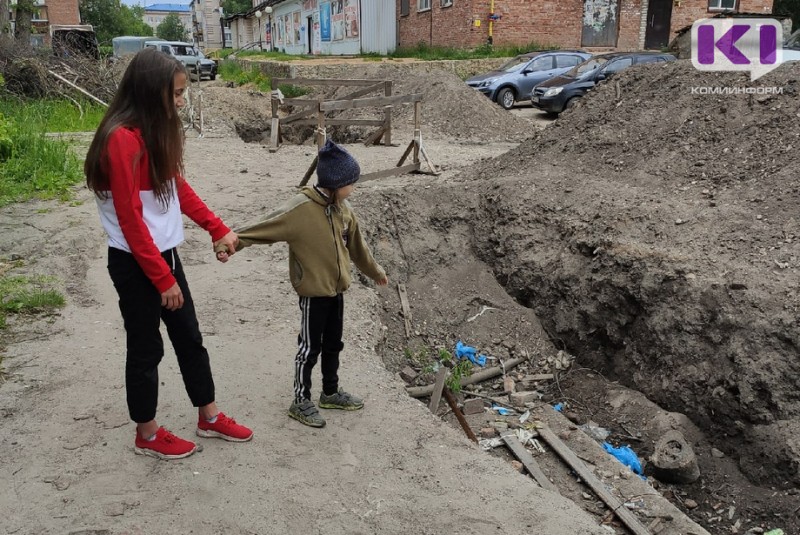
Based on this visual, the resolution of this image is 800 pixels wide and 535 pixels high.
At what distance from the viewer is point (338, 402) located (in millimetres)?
3910

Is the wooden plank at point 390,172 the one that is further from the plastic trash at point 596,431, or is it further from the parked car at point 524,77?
the parked car at point 524,77

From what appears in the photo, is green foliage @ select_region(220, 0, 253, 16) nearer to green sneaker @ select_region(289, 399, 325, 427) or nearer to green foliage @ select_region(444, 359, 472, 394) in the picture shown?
green foliage @ select_region(444, 359, 472, 394)

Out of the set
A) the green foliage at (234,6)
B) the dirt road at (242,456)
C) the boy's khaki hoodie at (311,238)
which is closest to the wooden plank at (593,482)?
the dirt road at (242,456)

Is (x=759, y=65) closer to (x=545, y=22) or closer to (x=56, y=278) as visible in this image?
(x=56, y=278)

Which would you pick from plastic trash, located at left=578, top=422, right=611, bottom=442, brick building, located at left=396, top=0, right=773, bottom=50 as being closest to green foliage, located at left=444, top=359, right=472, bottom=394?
plastic trash, located at left=578, top=422, right=611, bottom=442

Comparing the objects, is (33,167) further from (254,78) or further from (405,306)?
(254,78)

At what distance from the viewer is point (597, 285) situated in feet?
20.5

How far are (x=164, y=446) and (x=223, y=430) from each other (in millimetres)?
313

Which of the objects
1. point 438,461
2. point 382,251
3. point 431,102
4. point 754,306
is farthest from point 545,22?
point 438,461

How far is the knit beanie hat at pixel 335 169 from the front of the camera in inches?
132

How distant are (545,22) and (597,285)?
816 inches

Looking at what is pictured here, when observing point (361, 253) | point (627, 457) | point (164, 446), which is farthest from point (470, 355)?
point (164, 446)

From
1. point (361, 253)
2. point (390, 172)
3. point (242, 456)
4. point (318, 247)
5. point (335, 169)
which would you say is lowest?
point (242, 456)

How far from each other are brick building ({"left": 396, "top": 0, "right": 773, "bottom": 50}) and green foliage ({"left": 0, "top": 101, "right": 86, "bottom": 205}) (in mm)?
17806
